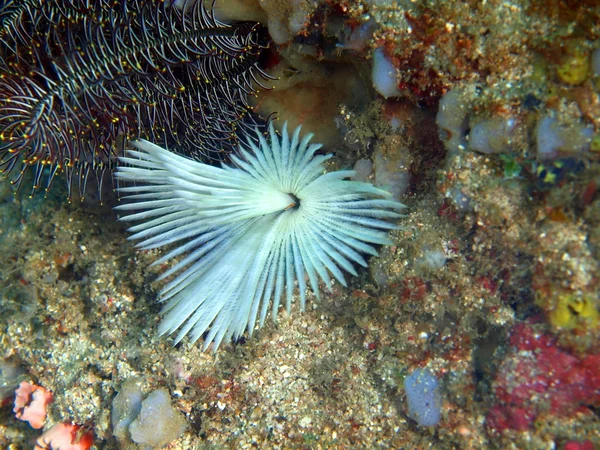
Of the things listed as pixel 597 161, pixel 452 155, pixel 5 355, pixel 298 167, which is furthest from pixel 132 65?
pixel 5 355

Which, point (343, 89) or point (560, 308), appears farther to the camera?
point (343, 89)

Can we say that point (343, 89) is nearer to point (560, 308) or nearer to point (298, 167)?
point (298, 167)

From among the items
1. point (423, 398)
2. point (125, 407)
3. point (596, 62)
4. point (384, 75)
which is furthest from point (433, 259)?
point (125, 407)

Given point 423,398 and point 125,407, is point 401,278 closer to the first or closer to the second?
point 423,398

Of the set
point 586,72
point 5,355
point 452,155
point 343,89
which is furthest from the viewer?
point 5,355

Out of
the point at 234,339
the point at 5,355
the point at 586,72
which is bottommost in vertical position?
the point at 5,355
